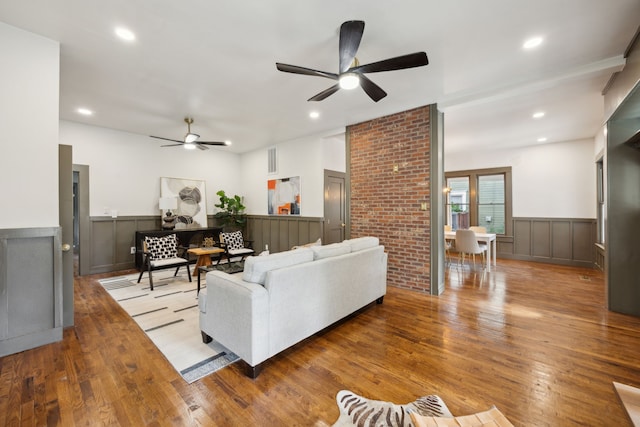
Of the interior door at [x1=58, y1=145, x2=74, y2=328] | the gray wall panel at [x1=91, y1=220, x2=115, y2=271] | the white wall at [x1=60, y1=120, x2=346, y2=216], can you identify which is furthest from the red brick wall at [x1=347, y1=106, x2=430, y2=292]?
the gray wall panel at [x1=91, y1=220, x2=115, y2=271]

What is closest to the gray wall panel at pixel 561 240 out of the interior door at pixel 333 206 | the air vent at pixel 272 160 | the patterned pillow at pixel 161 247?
the interior door at pixel 333 206

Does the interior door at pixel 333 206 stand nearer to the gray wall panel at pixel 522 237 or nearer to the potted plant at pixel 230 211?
the potted plant at pixel 230 211

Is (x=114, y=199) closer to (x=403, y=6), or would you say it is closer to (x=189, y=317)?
(x=189, y=317)

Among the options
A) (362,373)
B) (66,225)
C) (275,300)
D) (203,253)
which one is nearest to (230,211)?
(203,253)

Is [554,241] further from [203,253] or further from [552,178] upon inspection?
[203,253]

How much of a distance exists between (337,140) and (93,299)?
5.18 metres

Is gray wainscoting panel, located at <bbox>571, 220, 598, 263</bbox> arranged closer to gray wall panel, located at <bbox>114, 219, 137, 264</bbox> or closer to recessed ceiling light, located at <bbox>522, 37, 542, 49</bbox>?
recessed ceiling light, located at <bbox>522, 37, 542, 49</bbox>

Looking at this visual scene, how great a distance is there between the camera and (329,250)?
2.89 metres

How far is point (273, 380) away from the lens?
207 centimetres

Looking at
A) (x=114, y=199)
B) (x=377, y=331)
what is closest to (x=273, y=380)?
(x=377, y=331)

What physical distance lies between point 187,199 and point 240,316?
204 inches

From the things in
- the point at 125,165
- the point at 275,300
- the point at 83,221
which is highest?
the point at 125,165

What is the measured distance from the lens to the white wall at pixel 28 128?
239 centimetres

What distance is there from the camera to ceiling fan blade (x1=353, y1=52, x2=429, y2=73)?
2213 millimetres
